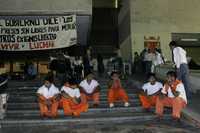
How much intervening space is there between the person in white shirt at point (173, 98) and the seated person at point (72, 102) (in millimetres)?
1923

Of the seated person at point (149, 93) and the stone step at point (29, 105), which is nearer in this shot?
the seated person at point (149, 93)

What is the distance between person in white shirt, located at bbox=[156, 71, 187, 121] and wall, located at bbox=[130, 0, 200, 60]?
13.2 m

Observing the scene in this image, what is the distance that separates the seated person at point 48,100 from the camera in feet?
36.3

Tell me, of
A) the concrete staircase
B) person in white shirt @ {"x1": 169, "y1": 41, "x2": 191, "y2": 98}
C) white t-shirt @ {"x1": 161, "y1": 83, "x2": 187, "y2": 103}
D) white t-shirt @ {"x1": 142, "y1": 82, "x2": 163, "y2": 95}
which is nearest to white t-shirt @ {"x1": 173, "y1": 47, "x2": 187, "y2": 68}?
person in white shirt @ {"x1": 169, "y1": 41, "x2": 191, "y2": 98}

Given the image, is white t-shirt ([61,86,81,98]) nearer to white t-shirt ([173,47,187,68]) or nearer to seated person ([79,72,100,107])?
seated person ([79,72,100,107])

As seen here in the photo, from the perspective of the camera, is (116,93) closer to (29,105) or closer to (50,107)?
(50,107)

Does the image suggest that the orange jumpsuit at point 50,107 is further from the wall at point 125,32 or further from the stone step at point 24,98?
the wall at point 125,32

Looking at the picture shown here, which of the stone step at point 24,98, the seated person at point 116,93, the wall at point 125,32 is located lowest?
the stone step at point 24,98

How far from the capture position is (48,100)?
1109cm

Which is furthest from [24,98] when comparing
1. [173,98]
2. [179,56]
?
[173,98]

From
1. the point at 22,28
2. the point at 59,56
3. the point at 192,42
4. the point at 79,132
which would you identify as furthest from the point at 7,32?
the point at 192,42

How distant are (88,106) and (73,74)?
478 cm

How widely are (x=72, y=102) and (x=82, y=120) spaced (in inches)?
29.4

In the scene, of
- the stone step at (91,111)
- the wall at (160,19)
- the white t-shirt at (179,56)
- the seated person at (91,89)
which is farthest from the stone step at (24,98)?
the wall at (160,19)
